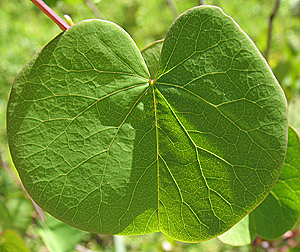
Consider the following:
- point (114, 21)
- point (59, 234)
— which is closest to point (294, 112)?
point (59, 234)

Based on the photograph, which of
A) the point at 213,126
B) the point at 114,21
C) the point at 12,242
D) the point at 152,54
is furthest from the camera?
the point at 114,21

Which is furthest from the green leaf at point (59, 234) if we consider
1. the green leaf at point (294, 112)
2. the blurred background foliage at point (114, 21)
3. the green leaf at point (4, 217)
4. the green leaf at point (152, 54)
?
the green leaf at point (294, 112)

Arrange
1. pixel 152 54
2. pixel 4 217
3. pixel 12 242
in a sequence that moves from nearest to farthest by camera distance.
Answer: pixel 152 54
pixel 12 242
pixel 4 217

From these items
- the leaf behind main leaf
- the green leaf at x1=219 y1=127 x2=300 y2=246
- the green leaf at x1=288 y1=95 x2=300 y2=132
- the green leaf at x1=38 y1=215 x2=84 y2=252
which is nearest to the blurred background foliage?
the green leaf at x1=38 y1=215 x2=84 y2=252

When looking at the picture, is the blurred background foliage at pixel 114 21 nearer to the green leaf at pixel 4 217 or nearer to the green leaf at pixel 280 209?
the green leaf at pixel 4 217

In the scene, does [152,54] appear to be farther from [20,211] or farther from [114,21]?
[114,21]

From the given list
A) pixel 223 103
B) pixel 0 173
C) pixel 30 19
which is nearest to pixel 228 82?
pixel 223 103
